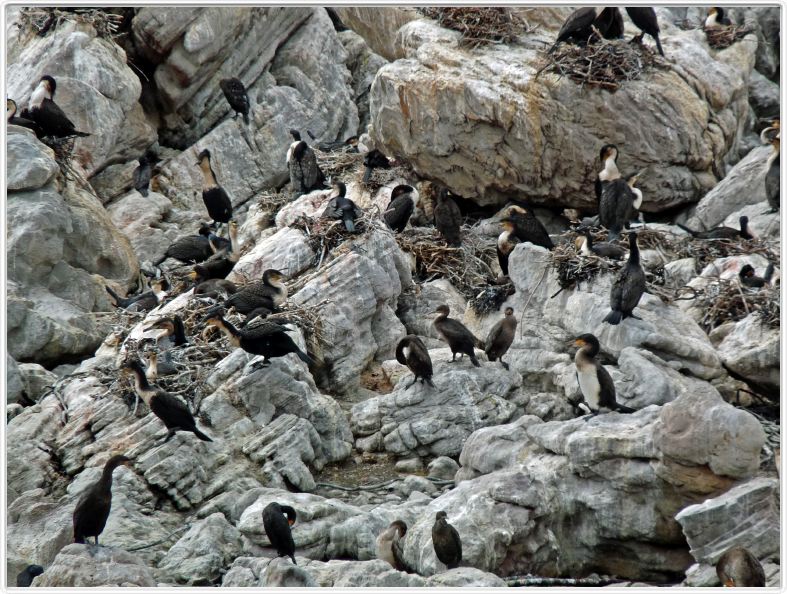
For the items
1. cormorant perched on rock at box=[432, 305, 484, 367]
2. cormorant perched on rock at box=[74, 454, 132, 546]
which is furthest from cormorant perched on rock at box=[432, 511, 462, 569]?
cormorant perched on rock at box=[432, 305, 484, 367]

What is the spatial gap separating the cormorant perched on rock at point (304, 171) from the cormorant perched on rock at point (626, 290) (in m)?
7.23

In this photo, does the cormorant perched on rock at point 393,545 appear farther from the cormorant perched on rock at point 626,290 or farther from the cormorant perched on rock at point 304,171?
the cormorant perched on rock at point 304,171

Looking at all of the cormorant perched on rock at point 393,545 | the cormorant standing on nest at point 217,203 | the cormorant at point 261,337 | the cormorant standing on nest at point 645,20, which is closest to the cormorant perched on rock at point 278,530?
the cormorant perched on rock at point 393,545

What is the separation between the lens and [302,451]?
502 inches

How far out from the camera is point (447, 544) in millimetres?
9891

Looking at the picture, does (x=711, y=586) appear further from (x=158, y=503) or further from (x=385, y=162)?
(x=385, y=162)

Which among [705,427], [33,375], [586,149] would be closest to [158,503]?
[33,375]

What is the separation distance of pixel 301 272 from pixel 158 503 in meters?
4.61

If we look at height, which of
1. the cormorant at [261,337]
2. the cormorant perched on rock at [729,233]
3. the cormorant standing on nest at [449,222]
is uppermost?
the cormorant at [261,337]

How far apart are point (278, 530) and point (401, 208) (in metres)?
8.28

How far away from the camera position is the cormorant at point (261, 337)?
12797 mm

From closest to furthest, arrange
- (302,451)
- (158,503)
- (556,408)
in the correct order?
1. (158,503)
2. (302,451)
3. (556,408)

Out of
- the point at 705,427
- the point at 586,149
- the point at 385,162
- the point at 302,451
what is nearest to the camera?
the point at 705,427

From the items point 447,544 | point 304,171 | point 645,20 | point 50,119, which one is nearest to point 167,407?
point 447,544
